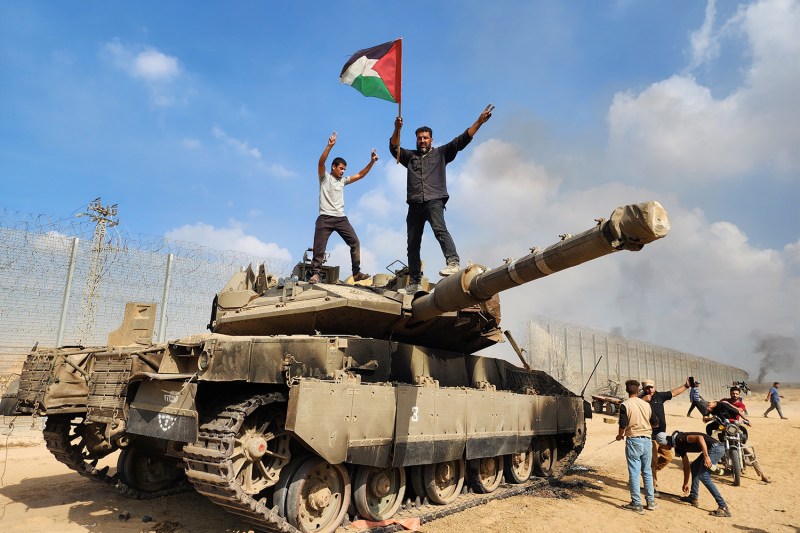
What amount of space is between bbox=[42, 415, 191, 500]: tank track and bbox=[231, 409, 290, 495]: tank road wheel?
3.38 metres

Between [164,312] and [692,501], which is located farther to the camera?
[164,312]

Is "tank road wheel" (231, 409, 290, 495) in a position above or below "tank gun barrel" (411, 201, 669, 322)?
below

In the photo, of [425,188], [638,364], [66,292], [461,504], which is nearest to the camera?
[425,188]

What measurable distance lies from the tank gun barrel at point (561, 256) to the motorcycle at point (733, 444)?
23.1 ft

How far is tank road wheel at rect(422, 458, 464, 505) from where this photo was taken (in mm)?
7641

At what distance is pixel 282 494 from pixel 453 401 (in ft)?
8.78

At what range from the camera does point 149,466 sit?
8.48 metres

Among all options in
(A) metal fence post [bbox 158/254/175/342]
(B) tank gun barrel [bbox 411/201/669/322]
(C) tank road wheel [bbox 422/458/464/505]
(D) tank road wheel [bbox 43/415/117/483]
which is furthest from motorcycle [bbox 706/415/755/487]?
(A) metal fence post [bbox 158/254/175/342]

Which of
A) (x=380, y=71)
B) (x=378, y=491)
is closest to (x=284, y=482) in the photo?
(x=378, y=491)

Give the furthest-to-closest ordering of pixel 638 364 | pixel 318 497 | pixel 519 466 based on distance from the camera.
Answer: pixel 638 364, pixel 519 466, pixel 318 497

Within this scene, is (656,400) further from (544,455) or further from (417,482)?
(417,482)

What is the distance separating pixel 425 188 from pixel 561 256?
114 inches

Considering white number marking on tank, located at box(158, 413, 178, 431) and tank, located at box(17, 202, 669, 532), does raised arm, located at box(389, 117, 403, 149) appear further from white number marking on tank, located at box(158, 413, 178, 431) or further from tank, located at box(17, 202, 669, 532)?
white number marking on tank, located at box(158, 413, 178, 431)

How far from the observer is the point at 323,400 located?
5.67 metres
